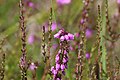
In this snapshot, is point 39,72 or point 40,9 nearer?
point 39,72

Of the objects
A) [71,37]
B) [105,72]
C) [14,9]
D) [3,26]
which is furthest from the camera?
[14,9]

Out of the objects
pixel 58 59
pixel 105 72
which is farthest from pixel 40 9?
pixel 58 59

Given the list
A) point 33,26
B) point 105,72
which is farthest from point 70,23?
point 105,72

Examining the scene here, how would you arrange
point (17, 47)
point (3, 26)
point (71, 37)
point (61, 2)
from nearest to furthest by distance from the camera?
point (71, 37) < point (17, 47) < point (61, 2) < point (3, 26)

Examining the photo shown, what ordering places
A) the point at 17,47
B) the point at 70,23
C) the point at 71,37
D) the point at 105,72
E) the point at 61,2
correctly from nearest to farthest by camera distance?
1. the point at 71,37
2. the point at 105,72
3. the point at 17,47
4. the point at 70,23
5. the point at 61,2

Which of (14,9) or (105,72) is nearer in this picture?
(105,72)

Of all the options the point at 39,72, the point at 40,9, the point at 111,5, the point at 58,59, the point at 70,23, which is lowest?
the point at 58,59

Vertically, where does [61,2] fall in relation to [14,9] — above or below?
below

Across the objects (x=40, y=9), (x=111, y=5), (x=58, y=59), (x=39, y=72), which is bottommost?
(x=58, y=59)

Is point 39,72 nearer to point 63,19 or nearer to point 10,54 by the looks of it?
point 10,54

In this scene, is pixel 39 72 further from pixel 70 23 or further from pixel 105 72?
pixel 105 72
